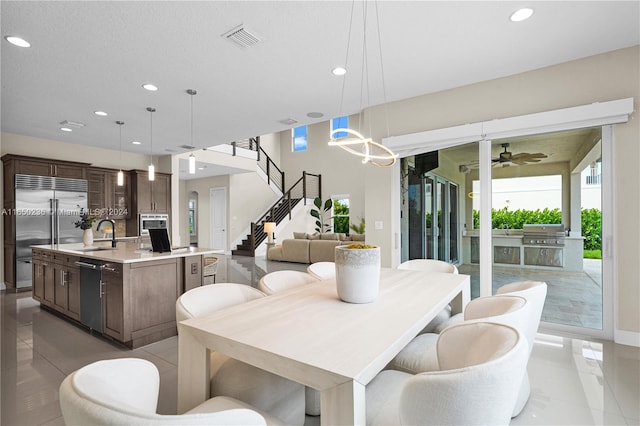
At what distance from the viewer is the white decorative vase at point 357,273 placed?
1.76m

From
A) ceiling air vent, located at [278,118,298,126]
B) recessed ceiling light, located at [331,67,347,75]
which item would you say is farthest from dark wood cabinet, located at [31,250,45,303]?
recessed ceiling light, located at [331,67,347,75]

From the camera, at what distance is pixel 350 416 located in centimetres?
96

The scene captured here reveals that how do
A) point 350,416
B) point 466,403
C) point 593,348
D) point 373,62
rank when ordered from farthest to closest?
point 373,62 < point 593,348 < point 350,416 < point 466,403

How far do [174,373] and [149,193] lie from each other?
593 centimetres

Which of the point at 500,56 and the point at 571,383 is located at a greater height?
the point at 500,56

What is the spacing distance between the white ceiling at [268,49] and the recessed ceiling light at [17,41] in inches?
2.4

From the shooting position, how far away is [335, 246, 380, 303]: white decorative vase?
69.2 inches

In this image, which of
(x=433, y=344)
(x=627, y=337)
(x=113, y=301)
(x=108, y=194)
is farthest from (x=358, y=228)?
(x=433, y=344)

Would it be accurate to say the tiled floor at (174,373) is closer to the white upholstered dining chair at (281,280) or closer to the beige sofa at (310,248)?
the white upholstered dining chair at (281,280)

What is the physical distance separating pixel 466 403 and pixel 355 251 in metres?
0.96

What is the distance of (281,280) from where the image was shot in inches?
92.7

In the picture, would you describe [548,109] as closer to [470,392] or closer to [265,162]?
[470,392]

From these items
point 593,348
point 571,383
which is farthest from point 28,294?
point 593,348

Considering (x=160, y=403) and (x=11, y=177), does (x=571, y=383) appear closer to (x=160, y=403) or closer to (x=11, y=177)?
(x=160, y=403)
